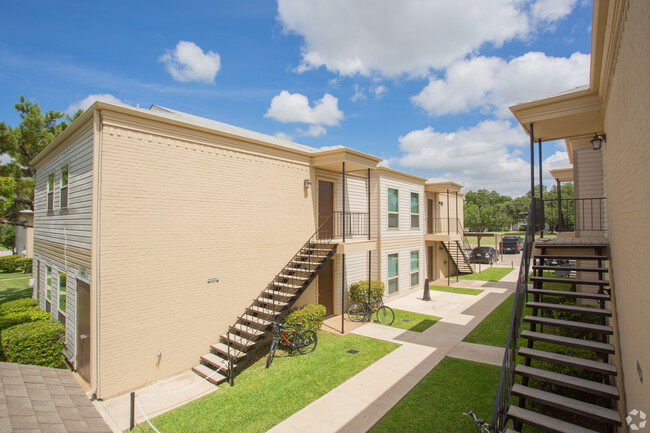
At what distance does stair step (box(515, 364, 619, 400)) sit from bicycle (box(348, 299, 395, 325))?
737cm

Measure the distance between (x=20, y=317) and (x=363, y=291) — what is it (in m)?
11.2

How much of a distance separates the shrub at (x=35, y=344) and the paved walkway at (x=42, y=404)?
177 inches

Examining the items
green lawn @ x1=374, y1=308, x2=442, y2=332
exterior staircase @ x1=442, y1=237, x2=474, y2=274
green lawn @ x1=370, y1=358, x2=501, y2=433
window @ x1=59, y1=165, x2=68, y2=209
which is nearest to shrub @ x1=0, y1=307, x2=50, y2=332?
window @ x1=59, y1=165, x2=68, y2=209

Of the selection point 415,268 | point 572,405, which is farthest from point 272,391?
point 415,268

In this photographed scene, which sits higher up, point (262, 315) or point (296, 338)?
point (262, 315)

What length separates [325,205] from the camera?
1289 cm

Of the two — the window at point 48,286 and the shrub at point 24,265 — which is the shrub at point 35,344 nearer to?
the window at point 48,286

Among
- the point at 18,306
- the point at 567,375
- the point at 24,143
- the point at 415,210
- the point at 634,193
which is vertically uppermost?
the point at 24,143

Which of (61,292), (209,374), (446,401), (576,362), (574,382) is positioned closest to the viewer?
(574,382)

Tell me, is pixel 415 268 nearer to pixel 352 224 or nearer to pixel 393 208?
pixel 393 208

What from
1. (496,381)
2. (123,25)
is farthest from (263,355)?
(123,25)

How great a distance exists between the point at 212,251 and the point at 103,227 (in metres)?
2.62

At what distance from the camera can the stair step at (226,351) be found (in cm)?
799

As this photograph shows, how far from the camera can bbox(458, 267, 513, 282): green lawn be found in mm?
21439
